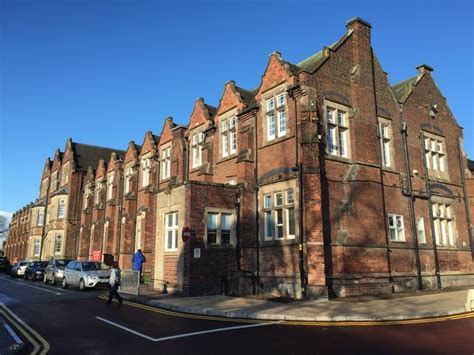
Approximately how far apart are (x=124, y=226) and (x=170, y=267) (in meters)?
14.3

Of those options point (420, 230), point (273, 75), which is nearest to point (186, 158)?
point (273, 75)

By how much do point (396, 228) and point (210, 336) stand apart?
13.9m

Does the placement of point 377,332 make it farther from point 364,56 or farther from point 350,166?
point 364,56

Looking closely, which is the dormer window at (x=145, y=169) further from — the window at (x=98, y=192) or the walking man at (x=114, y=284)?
the walking man at (x=114, y=284)

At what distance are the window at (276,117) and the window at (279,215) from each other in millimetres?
3051

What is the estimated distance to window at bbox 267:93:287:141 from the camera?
772 inches

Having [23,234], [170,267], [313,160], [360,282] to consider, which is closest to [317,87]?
[313,160]

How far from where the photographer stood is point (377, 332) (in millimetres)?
9641

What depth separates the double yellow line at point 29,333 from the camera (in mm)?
8531

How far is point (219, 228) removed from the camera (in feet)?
64.3

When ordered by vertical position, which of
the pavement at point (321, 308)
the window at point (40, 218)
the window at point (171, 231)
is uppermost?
the window at point (40, 218)

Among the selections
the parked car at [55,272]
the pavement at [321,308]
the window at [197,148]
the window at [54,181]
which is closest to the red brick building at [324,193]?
the window at [197,148]

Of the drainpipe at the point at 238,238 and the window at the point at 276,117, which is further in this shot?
the window at the point at 276,117

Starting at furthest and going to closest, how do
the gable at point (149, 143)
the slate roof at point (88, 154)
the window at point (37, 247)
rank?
the window at point (37, 247), the slate roof at point (88, 154), the gable at point (149, 143)
